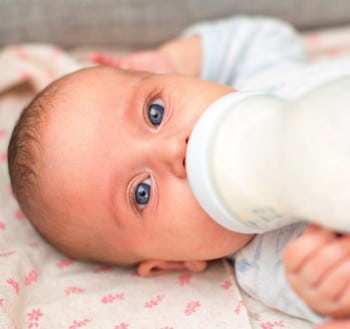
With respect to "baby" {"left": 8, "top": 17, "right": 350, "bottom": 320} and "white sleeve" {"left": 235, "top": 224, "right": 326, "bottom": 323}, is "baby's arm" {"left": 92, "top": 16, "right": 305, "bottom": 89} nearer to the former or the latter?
"baby" {"left": 8, "top": 17, "right": 350, "bottom": 320}

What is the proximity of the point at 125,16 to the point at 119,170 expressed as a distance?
68 centimetres

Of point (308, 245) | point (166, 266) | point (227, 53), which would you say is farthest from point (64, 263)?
point (227, 53)

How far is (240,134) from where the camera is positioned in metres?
0.87

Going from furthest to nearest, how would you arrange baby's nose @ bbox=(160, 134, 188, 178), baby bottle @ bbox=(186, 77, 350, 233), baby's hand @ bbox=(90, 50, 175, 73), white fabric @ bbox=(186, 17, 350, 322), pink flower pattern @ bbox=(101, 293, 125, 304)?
1. baby's hand @ bbox=(90, 50, 175, 73)
2. white fabric @ bbox=(186, 17, 350, 322)
3. pink flower pattern @ bbox=(101, 293, 125, 304)
4. baby's nose @ bbox=(160, 134, 188, 178)
5. baby bottle @ bbox=(186, 77, 350, 233)

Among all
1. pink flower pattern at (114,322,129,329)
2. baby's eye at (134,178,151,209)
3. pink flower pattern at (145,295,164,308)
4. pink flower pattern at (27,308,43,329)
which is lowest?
pink flower pattern at (27,308,43,329)

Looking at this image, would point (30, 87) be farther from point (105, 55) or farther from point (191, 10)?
point (191, 10)

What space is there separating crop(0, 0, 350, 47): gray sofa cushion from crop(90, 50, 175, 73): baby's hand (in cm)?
13

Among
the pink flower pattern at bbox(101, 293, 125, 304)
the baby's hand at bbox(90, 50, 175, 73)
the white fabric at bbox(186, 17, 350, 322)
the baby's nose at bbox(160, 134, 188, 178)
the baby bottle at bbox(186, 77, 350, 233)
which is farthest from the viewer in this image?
the baby's hand at bbox(90, 50, 175, 73)

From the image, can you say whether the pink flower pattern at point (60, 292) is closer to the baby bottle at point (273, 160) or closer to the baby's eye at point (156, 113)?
the baby bottle at point (273, 160)

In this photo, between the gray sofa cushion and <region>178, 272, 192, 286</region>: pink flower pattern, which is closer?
<region>178, 272, 192, 286</region>: pink flower pattern

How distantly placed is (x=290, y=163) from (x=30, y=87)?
3.13ft

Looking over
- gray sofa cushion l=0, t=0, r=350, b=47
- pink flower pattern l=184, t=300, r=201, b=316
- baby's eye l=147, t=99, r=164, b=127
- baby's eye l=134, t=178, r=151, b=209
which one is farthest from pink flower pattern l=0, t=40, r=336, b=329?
gray sofa cushion l=0, t=0, r=350, b=47

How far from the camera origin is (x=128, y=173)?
3.57ft

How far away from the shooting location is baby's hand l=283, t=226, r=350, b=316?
82 centimetres
